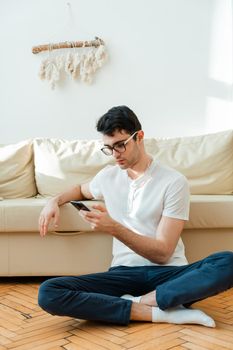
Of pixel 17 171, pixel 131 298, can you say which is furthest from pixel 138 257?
pixel 17 171

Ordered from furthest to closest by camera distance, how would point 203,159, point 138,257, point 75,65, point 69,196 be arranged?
point 75,65, point 203,159, point 69,196, point 138,257

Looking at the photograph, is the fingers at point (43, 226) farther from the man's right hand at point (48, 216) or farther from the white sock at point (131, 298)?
the white sock at point (131, 298)

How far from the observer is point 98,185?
2332 mm

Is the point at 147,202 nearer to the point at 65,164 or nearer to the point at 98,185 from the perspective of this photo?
the point at 98,185

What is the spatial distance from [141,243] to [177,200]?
0.75 feet

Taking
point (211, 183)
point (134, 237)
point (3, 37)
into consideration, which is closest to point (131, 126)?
point (134, 237)

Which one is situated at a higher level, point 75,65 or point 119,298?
point 75,65

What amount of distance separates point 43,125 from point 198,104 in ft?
3.34

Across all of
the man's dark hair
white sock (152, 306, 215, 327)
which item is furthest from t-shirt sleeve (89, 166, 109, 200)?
white sock (152, 306, 215, 327)

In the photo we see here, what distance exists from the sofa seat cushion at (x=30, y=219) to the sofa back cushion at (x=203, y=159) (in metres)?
0.62

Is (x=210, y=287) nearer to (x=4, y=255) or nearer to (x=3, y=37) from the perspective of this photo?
(x=4, y=255)

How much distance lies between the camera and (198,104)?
3359 millimetres

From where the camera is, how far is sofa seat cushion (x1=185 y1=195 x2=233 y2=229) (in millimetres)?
2502

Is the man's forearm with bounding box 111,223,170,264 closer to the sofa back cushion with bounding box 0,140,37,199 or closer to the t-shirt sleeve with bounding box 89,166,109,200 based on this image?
the t-shirt sleeve with bounding box 89,166,109,200
